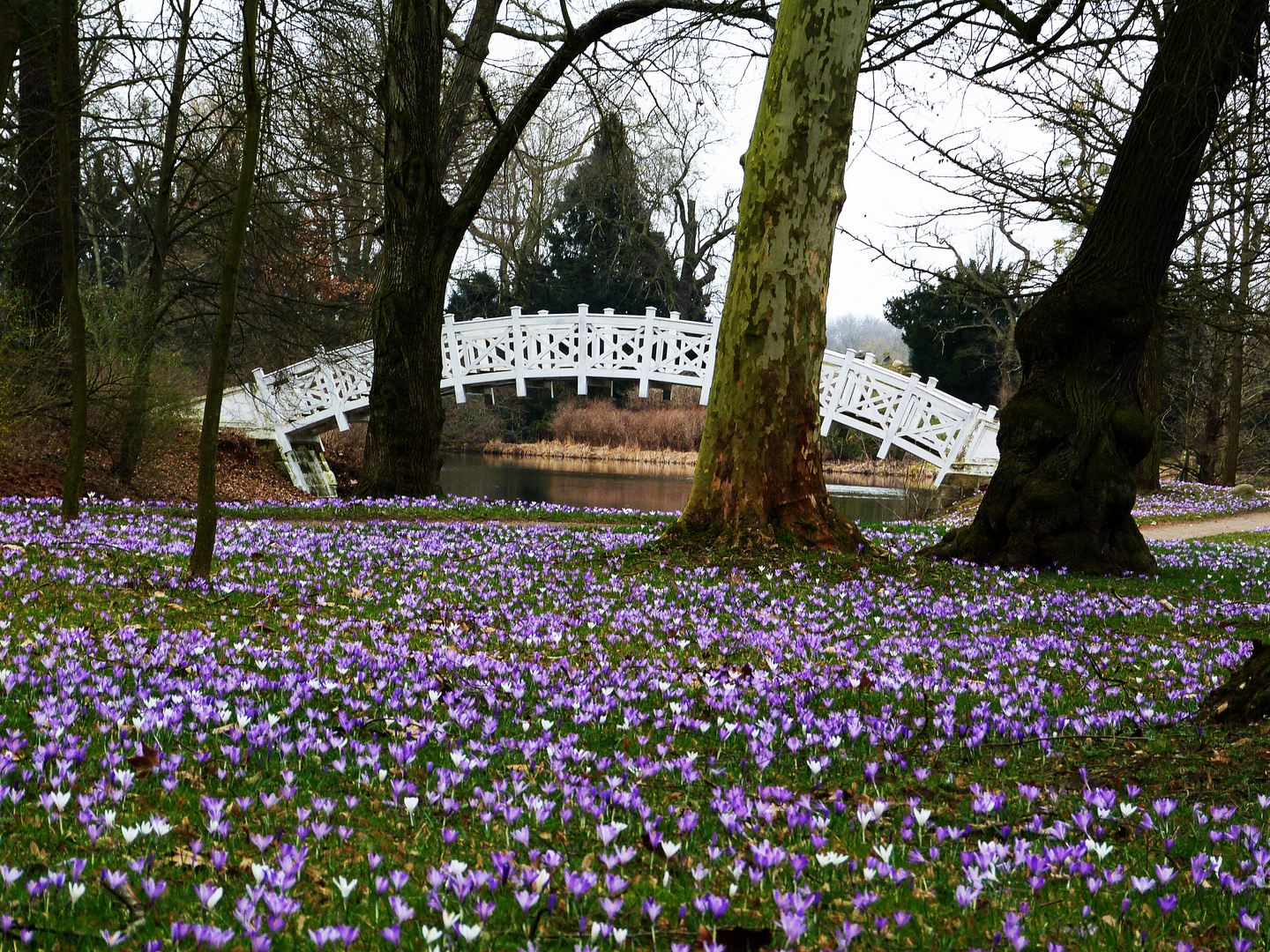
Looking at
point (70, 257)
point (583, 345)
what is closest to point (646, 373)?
point (583, 345)

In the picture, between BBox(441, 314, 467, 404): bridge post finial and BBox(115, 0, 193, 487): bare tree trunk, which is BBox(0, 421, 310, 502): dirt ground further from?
BBox(441, 314, 467, 404): bridge post finial

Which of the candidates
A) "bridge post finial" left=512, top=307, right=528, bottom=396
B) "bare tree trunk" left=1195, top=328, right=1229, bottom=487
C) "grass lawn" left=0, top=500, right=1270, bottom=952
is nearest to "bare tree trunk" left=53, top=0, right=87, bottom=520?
"grass lawn" left=0, top=500, right=1270, bottom=952

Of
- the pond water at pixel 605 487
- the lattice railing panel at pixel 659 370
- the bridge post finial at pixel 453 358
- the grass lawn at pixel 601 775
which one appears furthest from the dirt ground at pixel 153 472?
the grass lawn at pixel 601 775

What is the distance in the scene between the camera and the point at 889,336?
415 ft

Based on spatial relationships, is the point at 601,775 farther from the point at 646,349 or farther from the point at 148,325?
the point at 646,349

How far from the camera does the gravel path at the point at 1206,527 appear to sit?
58.5 feet

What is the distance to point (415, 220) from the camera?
1388 cm

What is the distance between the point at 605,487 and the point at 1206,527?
17.4 metres

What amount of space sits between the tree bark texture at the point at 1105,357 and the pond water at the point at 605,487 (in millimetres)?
10545

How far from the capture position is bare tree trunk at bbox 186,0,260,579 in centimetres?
605

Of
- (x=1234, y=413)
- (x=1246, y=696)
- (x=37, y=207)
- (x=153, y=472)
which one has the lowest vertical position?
(x=1246, y=696)

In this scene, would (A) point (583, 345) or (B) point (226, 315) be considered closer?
(B) point (226, 315)

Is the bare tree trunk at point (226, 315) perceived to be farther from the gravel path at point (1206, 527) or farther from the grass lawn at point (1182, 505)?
the gravel path at point (1206, 527)

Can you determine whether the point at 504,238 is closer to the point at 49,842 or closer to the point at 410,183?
the point at 410,183
